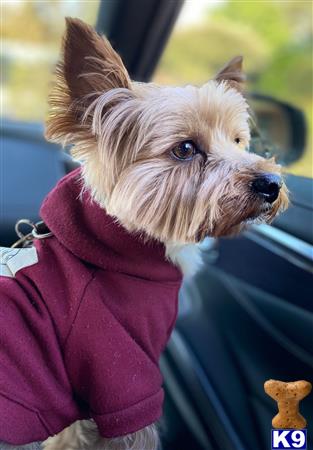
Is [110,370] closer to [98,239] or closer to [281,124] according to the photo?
[98,239]

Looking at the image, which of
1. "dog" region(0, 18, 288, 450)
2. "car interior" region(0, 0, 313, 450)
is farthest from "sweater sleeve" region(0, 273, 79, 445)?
"car interior" region(0, 0, 313, 450)

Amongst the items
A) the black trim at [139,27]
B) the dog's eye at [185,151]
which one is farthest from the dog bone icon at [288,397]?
the black trim at [139,27]

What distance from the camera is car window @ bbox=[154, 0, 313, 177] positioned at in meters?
3.08

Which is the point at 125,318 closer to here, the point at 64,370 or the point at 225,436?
the point at 64,370

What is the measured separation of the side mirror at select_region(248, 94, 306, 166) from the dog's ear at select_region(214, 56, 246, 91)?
0.47m

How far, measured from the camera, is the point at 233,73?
214cm

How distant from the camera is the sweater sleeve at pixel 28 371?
158 centimetres

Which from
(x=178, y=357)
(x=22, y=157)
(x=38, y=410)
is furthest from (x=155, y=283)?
(x=22, y=157)

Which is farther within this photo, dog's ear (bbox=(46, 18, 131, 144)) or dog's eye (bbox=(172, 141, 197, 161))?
dog's eye (bbox=(172, 141, 197, 161))

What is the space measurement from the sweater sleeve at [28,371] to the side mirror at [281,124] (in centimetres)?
142

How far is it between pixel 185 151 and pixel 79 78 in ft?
1.33

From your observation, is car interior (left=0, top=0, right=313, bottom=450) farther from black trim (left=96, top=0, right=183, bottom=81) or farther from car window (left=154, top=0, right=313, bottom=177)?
car window (left=154, top=0, right=313, bottom=177)

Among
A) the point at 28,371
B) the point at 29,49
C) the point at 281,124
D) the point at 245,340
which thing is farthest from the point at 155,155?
the point at 29,49

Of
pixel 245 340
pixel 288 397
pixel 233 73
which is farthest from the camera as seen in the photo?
pixel 245 340
